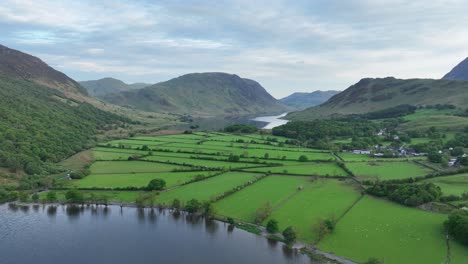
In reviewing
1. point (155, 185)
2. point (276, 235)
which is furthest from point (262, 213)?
point (155, 185)

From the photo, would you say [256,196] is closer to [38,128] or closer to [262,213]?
[262,213]

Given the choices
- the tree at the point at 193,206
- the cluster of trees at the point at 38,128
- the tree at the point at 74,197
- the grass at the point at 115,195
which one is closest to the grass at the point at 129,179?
the grass at the point at 115,195

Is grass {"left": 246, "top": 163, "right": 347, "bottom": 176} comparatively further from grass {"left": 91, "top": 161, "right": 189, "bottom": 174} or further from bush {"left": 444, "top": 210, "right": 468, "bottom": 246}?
bush {"left": 444, "top": 210, "right": 468, "bottom": 246}

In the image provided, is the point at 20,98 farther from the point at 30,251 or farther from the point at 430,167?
the point at 430,167

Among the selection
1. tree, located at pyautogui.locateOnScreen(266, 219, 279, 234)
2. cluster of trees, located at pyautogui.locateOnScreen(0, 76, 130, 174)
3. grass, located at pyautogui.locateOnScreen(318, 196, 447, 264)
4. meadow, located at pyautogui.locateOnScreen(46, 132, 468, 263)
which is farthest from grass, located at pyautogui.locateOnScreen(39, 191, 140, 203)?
grass, located at pyautogui.locateOnScreen(318, 196, 447, 264)

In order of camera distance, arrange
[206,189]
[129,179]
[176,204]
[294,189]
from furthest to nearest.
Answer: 1. [129,179]
2. [206,189]
3. [294,189]
4. [176,204]

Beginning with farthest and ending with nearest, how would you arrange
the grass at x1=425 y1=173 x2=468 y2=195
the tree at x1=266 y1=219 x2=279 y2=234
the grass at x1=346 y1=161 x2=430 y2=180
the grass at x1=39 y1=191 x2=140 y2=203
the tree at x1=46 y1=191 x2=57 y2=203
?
the grass at x1=346 y1=161 x2=430 y2=180 → the grass at x1=39 y1=191 x2=140 y2=203 → the tree at x1=46 y1=191 x2=57 y2=203 → the grass at x1=425 y1=173 x2=468 y2=195 → the tree at x1=266 y1=219 x2=279 y2=234
